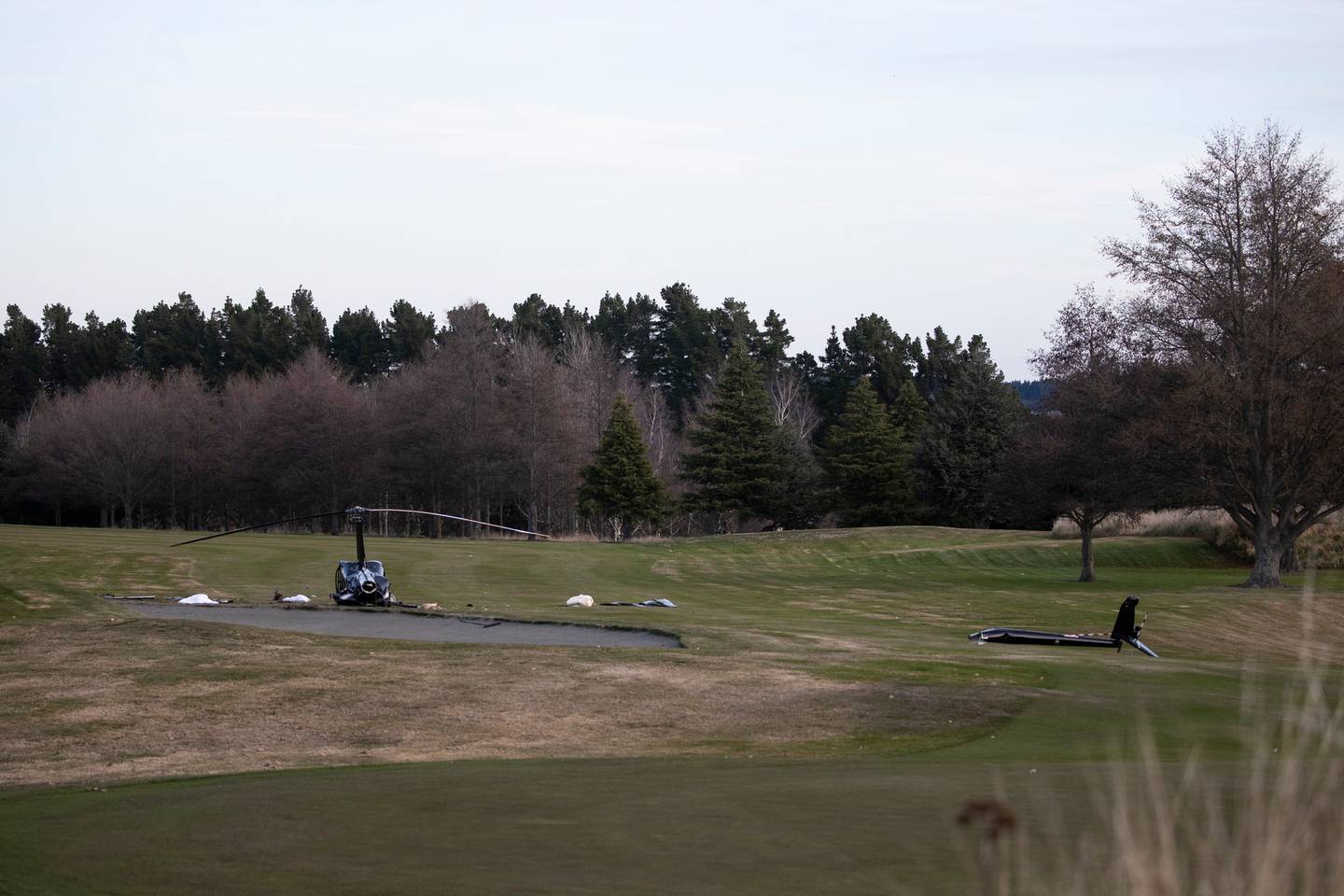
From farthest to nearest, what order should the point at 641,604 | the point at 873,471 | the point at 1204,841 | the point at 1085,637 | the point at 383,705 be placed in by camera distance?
1. the point at 873,471
2. the point at 641,604
3. the point at 1085,637
4. the point at 383,705
5. the point at 1204,841

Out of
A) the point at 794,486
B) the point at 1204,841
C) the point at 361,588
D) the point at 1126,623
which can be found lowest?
the point at 1126,623

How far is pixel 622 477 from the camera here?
6831 centimetres

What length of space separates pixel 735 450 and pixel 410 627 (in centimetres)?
5155

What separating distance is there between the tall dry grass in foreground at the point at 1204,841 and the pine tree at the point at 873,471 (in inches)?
2668

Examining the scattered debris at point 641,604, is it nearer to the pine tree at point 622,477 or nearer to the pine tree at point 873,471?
the pine tree at point 622,477

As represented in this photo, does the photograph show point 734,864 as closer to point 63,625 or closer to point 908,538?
point 63,625

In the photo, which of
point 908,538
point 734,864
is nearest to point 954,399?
point 908,538

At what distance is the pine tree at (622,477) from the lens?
6838 cm

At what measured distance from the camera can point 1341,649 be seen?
1053 inches

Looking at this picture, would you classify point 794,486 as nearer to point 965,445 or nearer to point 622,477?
point 965,445

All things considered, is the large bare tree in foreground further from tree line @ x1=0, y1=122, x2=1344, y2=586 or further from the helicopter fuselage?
the helicopter fuselage

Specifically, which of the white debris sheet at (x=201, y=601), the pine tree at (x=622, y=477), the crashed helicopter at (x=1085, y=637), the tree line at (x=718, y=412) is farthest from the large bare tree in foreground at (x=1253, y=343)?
the pine tree at (x=622, y=477)

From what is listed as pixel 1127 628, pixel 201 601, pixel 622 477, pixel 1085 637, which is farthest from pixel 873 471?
pixel 1127 628

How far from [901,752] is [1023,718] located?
2.61m
